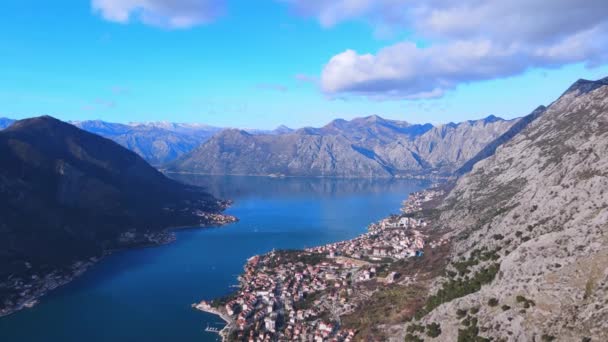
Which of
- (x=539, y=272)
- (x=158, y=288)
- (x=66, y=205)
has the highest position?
(x=66, y=205)

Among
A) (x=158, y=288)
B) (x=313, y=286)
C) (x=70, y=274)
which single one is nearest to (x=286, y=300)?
(x=313, y=286)

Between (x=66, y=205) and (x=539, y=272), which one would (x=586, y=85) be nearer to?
(x=539, y=272)

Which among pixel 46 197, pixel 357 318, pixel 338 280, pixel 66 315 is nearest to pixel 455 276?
pixel 357 318

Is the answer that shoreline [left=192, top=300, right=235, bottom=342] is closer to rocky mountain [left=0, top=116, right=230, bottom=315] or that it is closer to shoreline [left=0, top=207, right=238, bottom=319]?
shoreline [left=0, top=207, right=238, bottom=319]

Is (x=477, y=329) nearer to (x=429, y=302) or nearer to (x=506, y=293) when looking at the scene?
(x=506, y=293)

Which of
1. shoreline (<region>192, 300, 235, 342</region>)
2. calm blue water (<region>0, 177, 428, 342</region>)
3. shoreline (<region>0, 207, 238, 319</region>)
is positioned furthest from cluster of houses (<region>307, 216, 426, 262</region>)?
shoreline (<region>0, 207, 238, 319</region>)
